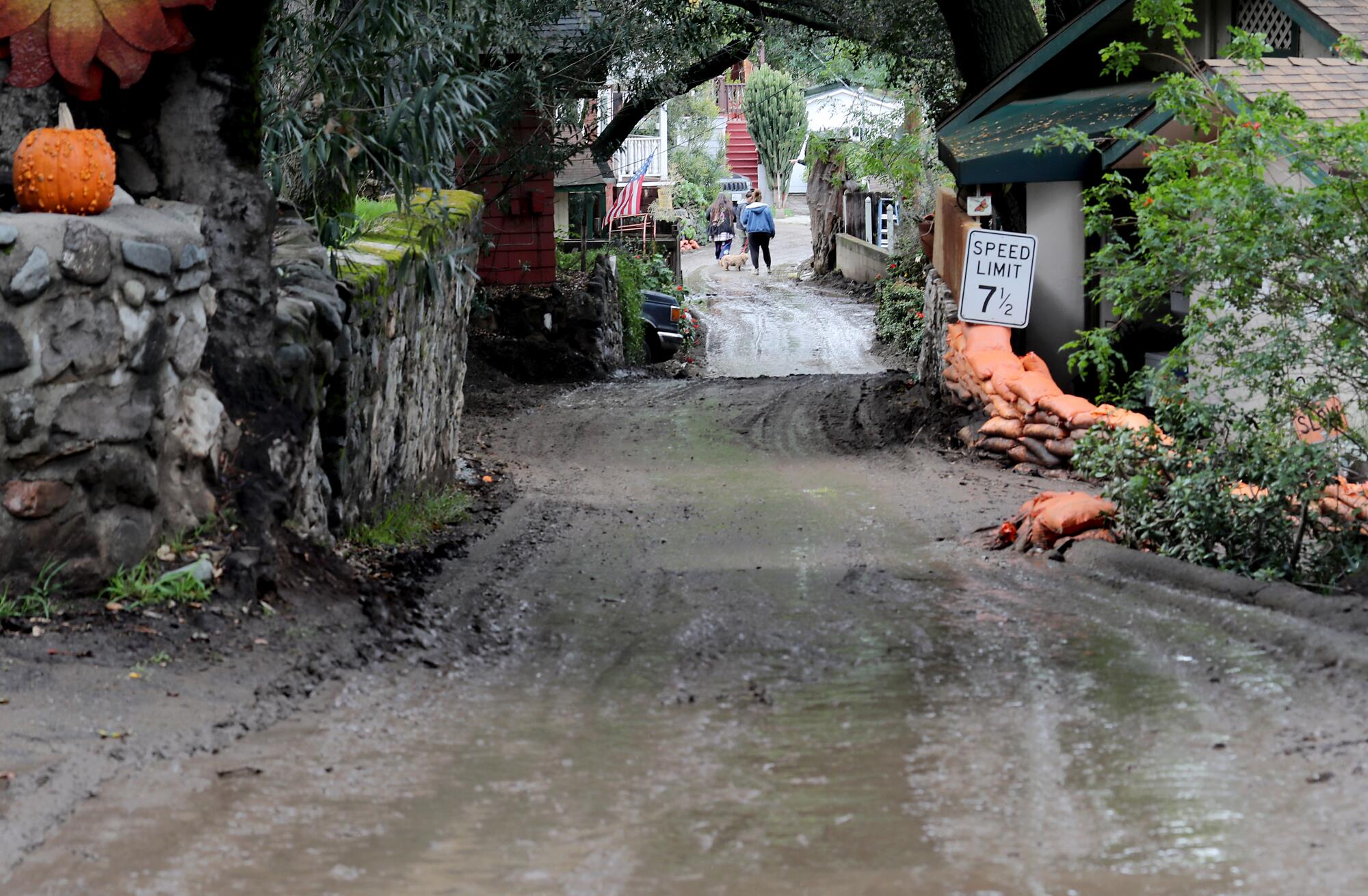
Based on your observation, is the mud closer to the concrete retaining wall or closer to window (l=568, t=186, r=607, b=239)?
window (l=568, t=186, r=607, b=239)

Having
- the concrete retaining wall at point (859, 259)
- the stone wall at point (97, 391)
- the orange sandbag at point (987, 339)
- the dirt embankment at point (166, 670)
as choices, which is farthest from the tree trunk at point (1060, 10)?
the concrete retaining wall at point (859, 259)

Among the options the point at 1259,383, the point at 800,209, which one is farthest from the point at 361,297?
the point at 800,209

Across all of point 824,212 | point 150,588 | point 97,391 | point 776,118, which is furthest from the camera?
point 776,118

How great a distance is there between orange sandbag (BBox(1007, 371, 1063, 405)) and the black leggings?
26568mm

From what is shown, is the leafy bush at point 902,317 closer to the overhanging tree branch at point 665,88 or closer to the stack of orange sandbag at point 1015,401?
the overhanging tree branch at point 665,88

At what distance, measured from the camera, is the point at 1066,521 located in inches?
323

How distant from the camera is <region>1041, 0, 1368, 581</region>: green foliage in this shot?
6.52 meters

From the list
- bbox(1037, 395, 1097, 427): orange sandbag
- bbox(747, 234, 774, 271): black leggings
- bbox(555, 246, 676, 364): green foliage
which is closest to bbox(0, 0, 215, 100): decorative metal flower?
bbox(1037, 395, 1097, 427): orange sandbag

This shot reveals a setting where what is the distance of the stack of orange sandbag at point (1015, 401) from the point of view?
1128cm

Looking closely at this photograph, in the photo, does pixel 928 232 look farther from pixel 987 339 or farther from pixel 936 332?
pixel 987 339

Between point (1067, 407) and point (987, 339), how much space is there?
Answer: 72.9 inches

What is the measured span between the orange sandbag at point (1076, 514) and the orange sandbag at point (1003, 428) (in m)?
3.34

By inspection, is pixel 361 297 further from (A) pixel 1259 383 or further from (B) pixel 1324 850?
(B) pixel 1324 850

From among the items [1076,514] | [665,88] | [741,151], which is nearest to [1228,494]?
[1076,514]
